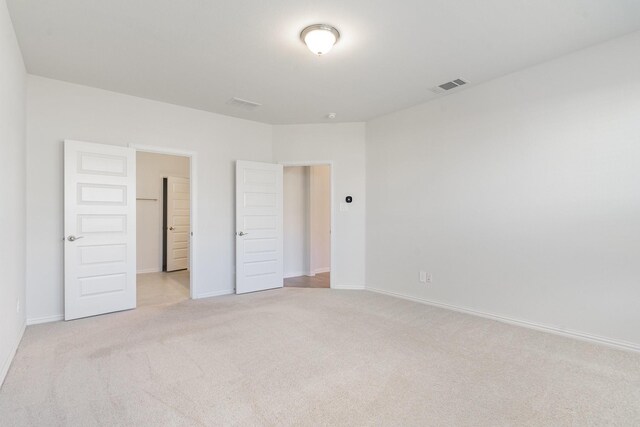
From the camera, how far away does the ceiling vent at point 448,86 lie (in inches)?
142

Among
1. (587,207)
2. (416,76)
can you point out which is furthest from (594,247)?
(416,76)

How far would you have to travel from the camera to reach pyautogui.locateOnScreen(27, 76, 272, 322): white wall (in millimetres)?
3428

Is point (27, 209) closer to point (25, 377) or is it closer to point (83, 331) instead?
point (83, 331)

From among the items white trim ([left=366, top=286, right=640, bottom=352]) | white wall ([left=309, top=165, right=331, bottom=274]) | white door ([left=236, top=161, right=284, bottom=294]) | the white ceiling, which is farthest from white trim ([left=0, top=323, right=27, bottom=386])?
white wall ([left=309, top=165, right=331, bottom=274])

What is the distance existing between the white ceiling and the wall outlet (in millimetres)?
2339

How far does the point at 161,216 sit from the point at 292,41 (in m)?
5.34

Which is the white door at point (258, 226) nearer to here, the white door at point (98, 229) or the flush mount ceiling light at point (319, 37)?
the white door at point (98, 229)

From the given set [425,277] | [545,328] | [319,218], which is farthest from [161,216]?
[545,328]

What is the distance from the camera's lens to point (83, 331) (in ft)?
10.4

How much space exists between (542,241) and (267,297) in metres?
3.42

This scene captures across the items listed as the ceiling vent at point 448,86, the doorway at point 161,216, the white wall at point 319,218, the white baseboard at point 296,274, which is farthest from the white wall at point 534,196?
the doorway at point 161,216

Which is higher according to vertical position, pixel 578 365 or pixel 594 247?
pixel 594 247

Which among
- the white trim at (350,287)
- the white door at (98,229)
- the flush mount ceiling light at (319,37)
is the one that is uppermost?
the flush mount ceiling light at (319,37)

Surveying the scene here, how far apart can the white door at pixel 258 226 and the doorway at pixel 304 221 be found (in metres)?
0.93
